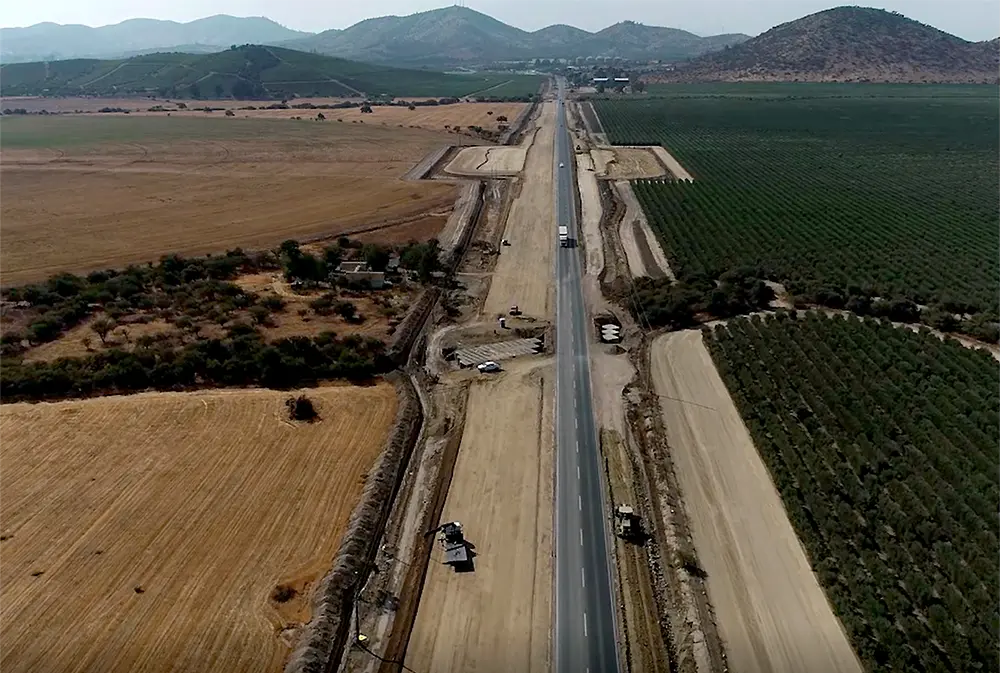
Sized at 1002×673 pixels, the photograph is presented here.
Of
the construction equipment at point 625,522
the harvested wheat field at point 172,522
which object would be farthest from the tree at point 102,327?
the construction equipment at point 625,522

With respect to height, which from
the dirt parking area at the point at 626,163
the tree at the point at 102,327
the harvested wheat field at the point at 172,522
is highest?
the dirt parking area at the point at 626,163

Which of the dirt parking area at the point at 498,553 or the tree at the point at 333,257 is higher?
the tree at the point at 333,257

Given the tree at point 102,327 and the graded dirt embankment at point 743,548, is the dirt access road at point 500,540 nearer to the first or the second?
the graded dirt embankment at point 743,548

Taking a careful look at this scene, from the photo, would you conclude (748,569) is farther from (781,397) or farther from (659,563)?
(781,397)

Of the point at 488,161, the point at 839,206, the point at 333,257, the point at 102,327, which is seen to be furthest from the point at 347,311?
the point at 488,161

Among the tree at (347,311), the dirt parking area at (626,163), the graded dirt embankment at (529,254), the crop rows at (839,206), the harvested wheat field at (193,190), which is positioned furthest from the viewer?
the dirt parking area at (626,163)

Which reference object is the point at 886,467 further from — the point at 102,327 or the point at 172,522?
the point at 102,327
